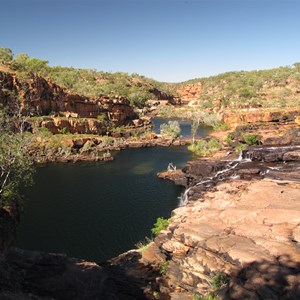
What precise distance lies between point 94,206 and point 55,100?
49.1 m

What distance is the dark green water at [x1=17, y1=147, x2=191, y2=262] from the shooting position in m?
28.5

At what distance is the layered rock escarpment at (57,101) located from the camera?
69562 millimetres

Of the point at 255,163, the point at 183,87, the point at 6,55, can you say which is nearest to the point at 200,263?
the point at 255,163

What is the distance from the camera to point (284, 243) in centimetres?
1689

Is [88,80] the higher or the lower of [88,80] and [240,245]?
the higher

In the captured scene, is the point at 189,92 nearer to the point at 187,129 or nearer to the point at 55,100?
the point at 187,129

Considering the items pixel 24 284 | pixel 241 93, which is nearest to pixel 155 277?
pixel 24 284

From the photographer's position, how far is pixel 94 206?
3694 cm

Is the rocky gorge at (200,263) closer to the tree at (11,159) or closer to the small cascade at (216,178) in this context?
the tree at (11,159)

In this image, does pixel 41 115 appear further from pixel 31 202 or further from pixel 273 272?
pixel 273 272

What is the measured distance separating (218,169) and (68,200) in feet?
66.8

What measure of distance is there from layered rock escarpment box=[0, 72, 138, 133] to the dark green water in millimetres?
22664

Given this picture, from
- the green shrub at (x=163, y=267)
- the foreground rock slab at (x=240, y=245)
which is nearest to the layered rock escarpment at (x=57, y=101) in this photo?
the foreground rock slab at (x=240, y=245)

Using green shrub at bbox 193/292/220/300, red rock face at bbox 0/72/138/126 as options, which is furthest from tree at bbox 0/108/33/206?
red rock face at bbox 0/72/138/126
